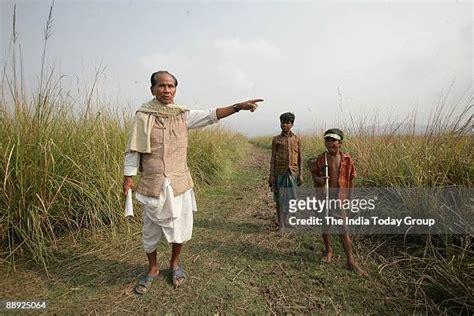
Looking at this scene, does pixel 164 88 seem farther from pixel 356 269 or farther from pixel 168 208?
pixel 356 269

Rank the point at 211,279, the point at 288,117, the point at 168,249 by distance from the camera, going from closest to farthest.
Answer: the point at 211,279 → the point at 168,249 → the point at 288,117

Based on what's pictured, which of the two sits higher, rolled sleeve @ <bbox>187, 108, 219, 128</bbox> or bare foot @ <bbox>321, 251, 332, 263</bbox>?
rolled sleeve @ <bbox>187, 108, 219, 128</bbox>

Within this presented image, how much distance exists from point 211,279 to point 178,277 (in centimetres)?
27

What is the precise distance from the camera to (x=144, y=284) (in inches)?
79.4

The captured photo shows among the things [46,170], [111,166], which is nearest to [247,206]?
[111,166]

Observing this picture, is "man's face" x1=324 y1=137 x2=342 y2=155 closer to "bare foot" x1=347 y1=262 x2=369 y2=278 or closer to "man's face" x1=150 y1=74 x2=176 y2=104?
"bare foot" x1=347 y1=262 x2=369 y2=278

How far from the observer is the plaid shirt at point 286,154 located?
9.89 ft

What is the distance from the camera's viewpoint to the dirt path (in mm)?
1851

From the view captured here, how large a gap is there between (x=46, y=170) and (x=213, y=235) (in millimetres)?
1788

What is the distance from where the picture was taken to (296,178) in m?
3.17
